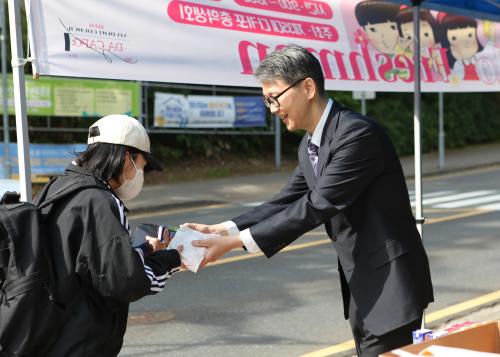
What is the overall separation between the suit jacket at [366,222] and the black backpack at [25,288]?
2.73 ft

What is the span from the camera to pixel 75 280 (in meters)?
2.46

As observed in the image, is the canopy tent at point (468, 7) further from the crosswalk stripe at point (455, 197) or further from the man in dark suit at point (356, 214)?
the crosswalk stripe at point (455, 197)

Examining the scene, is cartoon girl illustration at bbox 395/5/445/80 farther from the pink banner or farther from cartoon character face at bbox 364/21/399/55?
the pink banner

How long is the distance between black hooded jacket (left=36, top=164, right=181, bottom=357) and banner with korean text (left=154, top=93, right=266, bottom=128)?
1684 cm

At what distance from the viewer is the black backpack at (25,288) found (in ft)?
7.82

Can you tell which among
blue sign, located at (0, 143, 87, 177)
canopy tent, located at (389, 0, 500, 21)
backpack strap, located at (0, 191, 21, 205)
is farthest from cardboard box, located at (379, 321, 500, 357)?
blue sign, located at (0, 143, 87, 177)

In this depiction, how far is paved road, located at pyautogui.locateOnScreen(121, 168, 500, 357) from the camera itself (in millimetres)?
5918

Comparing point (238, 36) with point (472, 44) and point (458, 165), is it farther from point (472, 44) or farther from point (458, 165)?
point (458, 165)

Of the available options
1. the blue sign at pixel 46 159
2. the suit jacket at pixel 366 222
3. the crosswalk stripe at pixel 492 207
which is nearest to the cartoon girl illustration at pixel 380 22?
the suit jacket at pixel 366 222

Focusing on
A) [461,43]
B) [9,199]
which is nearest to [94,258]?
[9,199]

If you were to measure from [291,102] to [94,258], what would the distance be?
98cm

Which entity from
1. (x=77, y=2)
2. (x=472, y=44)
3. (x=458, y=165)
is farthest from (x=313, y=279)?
(x=458, y=165)

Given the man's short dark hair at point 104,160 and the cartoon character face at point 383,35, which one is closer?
the man's short dark hair at point 104,160

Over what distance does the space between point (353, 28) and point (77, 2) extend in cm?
214
